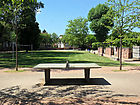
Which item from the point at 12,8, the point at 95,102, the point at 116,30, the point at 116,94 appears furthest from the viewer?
the point at 116,30

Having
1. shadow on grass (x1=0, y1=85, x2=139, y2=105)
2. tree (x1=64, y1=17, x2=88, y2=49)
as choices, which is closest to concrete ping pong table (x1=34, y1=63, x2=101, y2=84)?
shadow on grass (x1=0, y1=85, x2=139, y2=105)

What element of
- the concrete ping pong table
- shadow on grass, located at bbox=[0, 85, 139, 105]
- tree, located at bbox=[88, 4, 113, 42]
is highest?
tree, located at bbox=[88, 4, 113, 42]

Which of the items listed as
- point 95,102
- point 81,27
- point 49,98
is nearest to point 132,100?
point 95,102

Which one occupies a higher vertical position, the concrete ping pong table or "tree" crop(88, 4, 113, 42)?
"tree" crop(88, 4, 113, 42)

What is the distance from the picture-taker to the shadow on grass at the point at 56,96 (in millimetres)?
4151

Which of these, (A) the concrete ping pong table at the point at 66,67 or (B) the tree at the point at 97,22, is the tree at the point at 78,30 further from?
(A) the concrete ping pong table at the point at 66,67

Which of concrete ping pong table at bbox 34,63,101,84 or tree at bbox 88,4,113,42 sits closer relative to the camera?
concrete ping pong table at bbox 34,63,101,84

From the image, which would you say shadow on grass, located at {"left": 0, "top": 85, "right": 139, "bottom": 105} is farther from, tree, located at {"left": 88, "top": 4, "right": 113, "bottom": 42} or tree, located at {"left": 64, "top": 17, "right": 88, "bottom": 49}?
tree, located at {"left": 64, "top": 17, "right": 88, "bottom": 49}

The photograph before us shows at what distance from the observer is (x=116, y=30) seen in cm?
1077

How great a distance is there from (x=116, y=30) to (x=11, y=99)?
8.90 m

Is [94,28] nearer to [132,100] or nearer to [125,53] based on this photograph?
[125,53]

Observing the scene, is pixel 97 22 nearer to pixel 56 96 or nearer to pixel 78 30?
pixel 78 30

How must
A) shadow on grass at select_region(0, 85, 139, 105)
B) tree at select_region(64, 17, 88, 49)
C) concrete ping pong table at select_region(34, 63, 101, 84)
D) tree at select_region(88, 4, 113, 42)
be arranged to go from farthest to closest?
tree at select_region(64, 17, 88, 49)
tree at select_region(88, 4, 113, 42)
concrete ping pong table at select_region(34, 63, 101, 84)
shadow on grass at select_region(0, 85, 139, 105)

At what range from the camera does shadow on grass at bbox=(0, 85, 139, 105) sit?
4.15 meters
